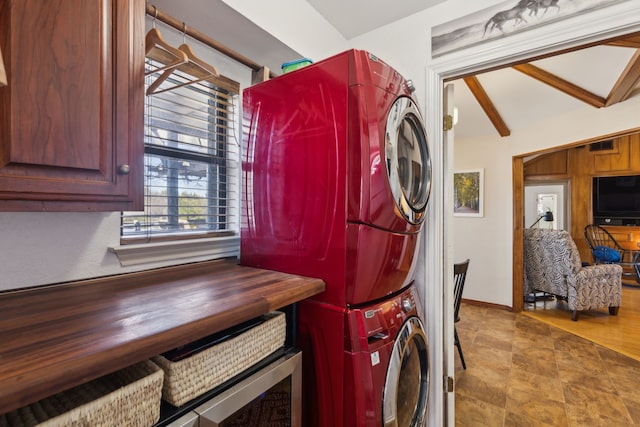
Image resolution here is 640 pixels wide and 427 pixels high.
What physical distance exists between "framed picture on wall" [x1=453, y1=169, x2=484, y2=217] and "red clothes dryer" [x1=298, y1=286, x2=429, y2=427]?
11.9ft

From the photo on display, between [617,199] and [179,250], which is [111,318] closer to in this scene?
[179,250]

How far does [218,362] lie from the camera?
791 millimetres

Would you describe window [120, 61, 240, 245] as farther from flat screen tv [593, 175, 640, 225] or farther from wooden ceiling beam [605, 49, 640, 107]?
flat screen tv [593, 175, 640, 225]

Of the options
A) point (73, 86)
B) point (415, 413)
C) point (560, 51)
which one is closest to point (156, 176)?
point (73, 86)

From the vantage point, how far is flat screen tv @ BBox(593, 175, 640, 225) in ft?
18.1

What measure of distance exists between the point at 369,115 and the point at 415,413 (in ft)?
4.33

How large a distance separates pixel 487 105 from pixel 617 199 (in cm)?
433

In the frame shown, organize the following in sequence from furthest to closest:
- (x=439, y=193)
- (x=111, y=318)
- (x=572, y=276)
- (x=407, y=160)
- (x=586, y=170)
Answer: (x=586, y=170), (x=572, y=276), (x=439, y=193), (x=407, y=160), (x=111, y=318)

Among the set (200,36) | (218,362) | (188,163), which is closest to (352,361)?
(218,362)

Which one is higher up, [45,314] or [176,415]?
[45,314]

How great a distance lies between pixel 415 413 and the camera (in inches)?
55.1

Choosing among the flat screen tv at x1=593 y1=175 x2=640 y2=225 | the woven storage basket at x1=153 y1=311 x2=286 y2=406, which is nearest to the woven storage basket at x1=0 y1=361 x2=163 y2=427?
the woven storage basket at x1=153 y1=311 x2=286 y2=406

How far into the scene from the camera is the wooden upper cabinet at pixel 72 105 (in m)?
0.68

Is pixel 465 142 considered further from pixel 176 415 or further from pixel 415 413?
pixel 176 415
